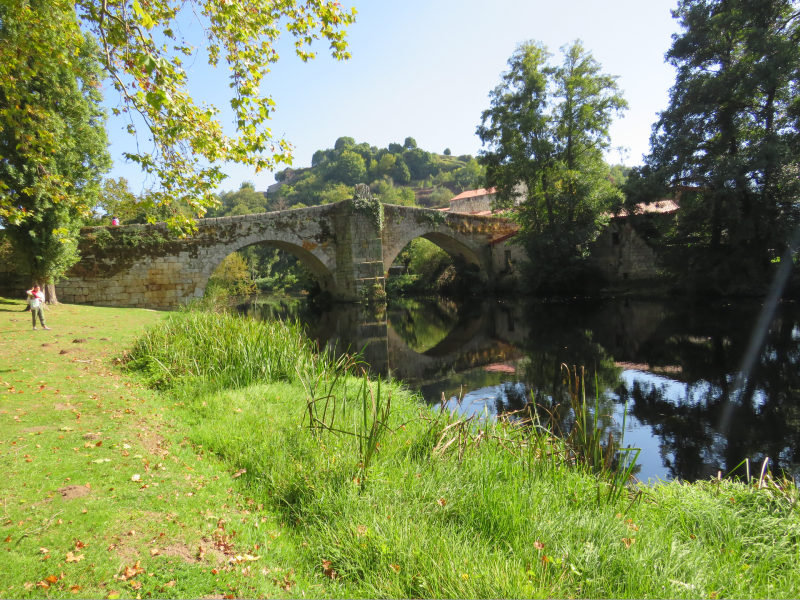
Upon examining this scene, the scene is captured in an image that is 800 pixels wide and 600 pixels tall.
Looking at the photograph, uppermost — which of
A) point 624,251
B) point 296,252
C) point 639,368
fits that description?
point 296,252

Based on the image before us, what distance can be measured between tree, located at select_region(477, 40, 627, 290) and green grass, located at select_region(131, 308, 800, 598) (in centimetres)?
1575

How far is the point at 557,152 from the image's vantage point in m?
18.0

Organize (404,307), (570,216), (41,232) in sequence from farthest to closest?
(404,307) < (570,216) < (41,232)

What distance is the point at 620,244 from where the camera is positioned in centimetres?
2002

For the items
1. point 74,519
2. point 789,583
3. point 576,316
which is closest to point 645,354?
point 576,316

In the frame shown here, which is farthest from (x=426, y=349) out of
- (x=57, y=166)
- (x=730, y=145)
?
(x=730, y=145)

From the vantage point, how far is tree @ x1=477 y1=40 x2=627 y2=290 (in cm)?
1692

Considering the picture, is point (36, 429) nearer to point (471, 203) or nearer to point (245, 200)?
point (471, 203)

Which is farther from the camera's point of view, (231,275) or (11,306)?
(231,275)

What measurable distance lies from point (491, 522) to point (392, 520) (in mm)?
517

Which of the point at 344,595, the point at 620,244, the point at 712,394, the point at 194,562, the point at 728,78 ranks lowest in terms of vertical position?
the point at 712,394

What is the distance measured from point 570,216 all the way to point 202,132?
53.4 ft

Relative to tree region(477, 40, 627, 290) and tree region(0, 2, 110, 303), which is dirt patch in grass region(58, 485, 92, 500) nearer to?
tree region(0, 2, 110, 303)

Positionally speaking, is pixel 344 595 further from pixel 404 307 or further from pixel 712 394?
pixel 404 307
